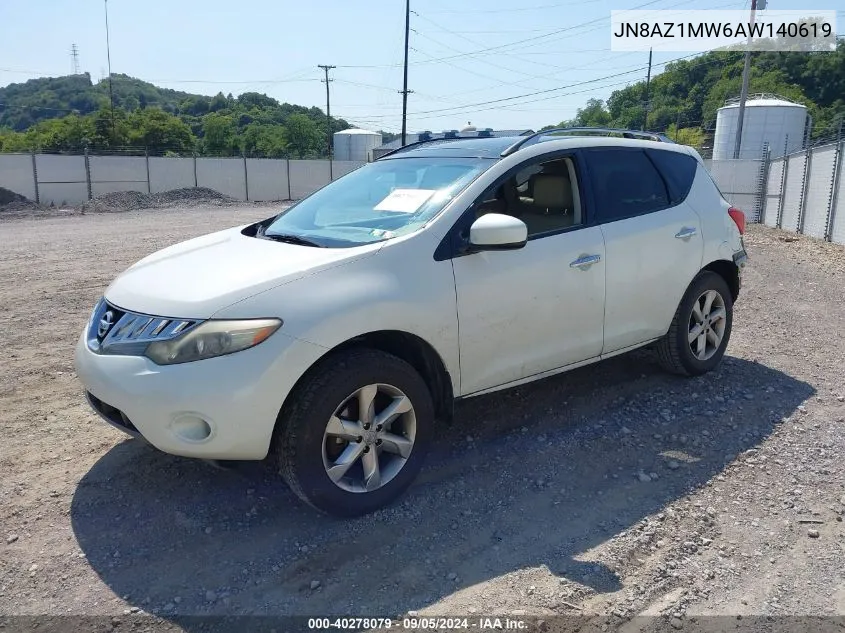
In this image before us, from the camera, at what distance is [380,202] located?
409cm

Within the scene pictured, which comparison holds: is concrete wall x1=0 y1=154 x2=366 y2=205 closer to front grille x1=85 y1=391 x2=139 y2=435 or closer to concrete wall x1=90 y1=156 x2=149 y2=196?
concrete wall x1=90 y1=156 x2=149 y2=196

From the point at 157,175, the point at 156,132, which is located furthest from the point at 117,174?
the point at 156,132

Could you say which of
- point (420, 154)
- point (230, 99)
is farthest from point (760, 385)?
point (230, 99)

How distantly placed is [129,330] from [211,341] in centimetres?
48

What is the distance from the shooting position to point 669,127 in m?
71.2

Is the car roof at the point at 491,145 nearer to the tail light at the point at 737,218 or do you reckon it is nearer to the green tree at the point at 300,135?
the tail light at the point at 737,218

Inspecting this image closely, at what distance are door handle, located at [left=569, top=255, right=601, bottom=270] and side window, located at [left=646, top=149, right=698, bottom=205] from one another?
1.14m

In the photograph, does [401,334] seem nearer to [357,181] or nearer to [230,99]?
[357,181]

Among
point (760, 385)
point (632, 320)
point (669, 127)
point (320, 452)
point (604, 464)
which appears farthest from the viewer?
point (669, 127)

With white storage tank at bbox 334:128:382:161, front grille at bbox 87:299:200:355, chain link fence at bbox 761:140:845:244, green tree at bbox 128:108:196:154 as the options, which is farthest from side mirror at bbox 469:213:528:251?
green tree at bbox 128:108:196:154

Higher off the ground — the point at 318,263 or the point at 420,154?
the point at 420,154

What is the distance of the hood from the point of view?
10.1 ft

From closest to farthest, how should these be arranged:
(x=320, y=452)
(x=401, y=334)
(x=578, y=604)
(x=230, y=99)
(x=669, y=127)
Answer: (x=578, y=604) < (x=320, y=452) < (x=401, y=334) < (x=669, y=127) < (x=230, y=99)

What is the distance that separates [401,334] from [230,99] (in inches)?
→ 4304
